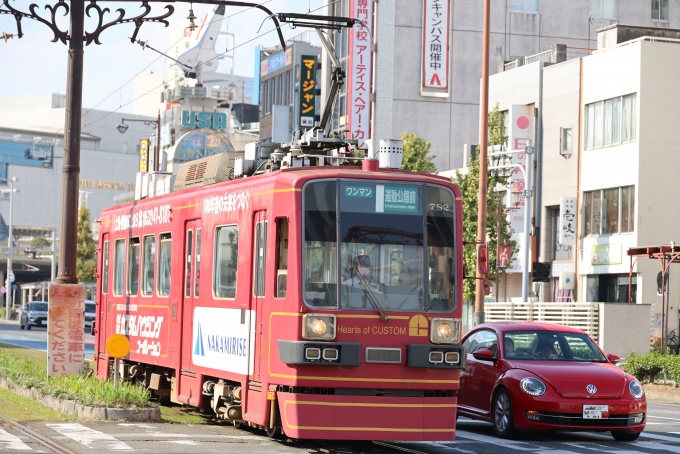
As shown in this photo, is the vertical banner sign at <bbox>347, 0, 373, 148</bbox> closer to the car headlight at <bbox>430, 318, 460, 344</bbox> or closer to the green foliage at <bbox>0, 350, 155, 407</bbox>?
the green foliage at <bbox>0, 350, 155, 407</bbox>

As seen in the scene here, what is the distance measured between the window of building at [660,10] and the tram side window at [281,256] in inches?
2255

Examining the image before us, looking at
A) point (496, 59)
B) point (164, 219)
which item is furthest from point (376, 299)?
point (496, 59)

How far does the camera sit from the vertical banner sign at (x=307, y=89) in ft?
243

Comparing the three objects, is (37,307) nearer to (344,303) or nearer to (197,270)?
(197,270)

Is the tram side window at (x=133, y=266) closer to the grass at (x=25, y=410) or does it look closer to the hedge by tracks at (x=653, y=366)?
the grass at (x=25, y=410)

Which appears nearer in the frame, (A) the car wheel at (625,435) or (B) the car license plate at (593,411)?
(B) the car license plate at (593,411)

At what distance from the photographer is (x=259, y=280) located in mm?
13484

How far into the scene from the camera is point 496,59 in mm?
65125

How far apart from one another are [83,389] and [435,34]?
49392 millimetres

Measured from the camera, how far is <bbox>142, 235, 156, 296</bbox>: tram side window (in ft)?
58.9

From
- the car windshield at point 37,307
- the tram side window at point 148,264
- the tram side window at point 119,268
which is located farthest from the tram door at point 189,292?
the car windshield at point 37,307

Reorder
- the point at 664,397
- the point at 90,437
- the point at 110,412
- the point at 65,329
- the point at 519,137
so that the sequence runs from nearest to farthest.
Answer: the point at 90,437 < the point at 110,412 < the point at 65,329 < the point at 664,397 < the point at 519,137

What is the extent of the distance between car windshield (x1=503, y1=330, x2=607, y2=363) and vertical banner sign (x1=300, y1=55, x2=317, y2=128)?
57.1m

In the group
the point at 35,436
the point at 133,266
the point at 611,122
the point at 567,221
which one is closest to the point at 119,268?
the point at 133,266
